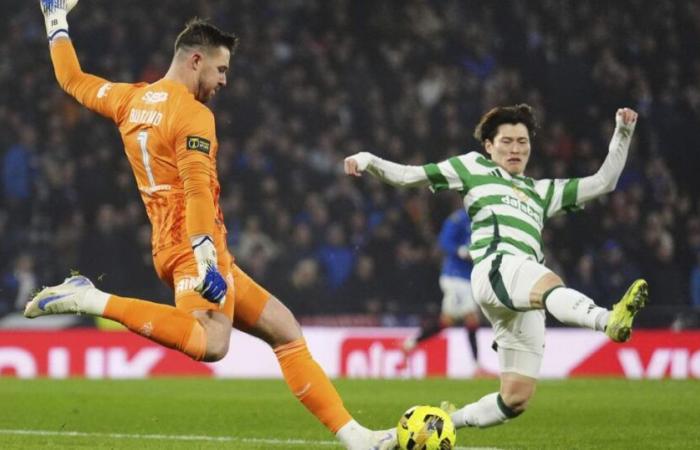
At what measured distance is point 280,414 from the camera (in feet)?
30.9

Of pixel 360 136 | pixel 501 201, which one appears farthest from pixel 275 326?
pixel 360 136

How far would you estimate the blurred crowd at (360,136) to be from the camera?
15531 mm

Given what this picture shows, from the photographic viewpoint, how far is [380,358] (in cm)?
1488

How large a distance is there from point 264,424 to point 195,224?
3.20 meters

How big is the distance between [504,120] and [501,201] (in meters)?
0.55

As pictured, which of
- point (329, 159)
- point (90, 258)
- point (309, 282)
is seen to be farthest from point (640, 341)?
point (90, 258)

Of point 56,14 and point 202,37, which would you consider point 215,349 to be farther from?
point 56,14

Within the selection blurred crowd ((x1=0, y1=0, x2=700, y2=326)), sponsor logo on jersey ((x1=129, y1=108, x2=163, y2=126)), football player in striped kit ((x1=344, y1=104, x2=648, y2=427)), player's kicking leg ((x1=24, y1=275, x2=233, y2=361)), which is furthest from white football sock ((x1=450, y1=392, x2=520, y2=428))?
blurred crowd ((x1=0, y1=0, x2=700, y2=326))

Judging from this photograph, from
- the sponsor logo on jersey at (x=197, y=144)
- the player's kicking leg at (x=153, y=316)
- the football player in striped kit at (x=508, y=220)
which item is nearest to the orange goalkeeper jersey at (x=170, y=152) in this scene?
the sponsor logo on jersey at (x=197, y=144)

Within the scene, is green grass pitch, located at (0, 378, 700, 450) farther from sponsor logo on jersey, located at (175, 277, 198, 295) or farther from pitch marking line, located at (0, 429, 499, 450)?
sponsor logo on jersey, located at (175, 277, 198, 295)

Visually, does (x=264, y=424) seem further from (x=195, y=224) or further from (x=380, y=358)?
(x=380, y=358)

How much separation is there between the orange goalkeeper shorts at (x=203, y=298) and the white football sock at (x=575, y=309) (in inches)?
52.5

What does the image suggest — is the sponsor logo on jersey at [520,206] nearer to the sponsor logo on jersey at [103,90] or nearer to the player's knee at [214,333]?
the player's knee at [214,333]

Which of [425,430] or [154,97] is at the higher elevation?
[154,97]
